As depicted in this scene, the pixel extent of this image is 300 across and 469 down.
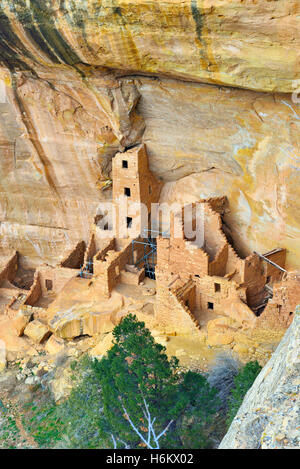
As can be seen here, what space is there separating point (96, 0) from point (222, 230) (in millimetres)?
6451

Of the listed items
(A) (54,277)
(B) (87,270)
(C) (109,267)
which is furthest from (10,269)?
(C) (109,267)

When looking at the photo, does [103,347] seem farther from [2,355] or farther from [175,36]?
[175,36]

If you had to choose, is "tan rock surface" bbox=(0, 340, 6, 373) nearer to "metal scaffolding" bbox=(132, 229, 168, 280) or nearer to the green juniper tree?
"metal scaffolding" bbox=(132, 229, 168, 280)

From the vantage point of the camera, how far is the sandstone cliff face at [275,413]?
655 cm

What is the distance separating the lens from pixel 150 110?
16.1 meters

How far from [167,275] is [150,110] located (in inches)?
167

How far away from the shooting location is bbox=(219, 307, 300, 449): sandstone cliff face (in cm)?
655

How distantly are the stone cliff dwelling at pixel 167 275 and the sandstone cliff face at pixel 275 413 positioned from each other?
5.11m

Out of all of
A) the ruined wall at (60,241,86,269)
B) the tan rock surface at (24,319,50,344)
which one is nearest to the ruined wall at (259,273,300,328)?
the tan rock surface at (24,319,50,344)

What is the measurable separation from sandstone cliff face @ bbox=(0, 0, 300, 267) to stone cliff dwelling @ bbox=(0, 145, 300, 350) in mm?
762

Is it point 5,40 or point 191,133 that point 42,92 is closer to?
point 5,40

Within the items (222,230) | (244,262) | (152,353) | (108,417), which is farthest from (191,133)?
(108,417)

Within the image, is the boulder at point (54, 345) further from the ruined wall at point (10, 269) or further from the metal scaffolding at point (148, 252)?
the ruined wall at point (10, 269)

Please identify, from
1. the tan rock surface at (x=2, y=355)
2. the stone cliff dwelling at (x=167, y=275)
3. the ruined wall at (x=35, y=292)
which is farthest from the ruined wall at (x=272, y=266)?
the tan rock surface at (x=2, y=355)
